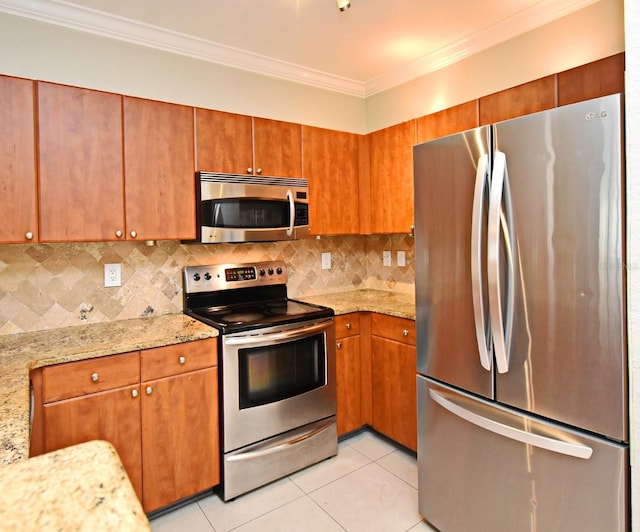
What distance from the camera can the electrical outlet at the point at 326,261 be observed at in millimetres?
3375

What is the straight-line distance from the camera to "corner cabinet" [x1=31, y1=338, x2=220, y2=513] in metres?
1.82

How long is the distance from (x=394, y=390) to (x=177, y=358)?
4.48 ft

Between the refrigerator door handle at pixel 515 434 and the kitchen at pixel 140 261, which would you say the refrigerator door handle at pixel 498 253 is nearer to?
the refrigerator door handle at pixel 515 434

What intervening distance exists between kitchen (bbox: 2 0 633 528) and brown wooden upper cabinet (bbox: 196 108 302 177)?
0.31 metres

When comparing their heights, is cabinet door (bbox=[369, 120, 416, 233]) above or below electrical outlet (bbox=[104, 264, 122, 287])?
above

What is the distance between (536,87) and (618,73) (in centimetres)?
36

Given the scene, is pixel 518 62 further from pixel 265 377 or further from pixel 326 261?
pixel 265 377

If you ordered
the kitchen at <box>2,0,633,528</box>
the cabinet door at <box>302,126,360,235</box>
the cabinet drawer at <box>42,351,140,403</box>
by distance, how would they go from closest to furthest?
the cabinet drawer at <box>42,351,140,403</box> < the kitchen at <box>2,0,633,528</box> < the cabinet door at <box>302,126,360,235</box>

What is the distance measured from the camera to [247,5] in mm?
2223

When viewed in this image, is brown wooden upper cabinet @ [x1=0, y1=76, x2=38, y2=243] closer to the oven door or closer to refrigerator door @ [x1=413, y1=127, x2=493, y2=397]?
the oven door

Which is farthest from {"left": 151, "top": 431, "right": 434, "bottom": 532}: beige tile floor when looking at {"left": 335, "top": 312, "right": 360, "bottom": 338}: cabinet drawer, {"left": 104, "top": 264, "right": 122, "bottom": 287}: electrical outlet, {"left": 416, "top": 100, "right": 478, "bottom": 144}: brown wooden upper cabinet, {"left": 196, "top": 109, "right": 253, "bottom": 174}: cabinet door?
{"left": 416, "top": 100, "right": 478, "bottom": 144}: brown wooden upper cabinet

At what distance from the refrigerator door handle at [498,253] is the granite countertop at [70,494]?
1.29m

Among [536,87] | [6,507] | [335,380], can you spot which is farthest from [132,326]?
[536,87]

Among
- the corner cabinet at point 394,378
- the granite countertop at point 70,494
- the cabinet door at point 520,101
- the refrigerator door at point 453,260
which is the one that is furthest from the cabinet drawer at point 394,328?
the granite countertop at point 70,494
